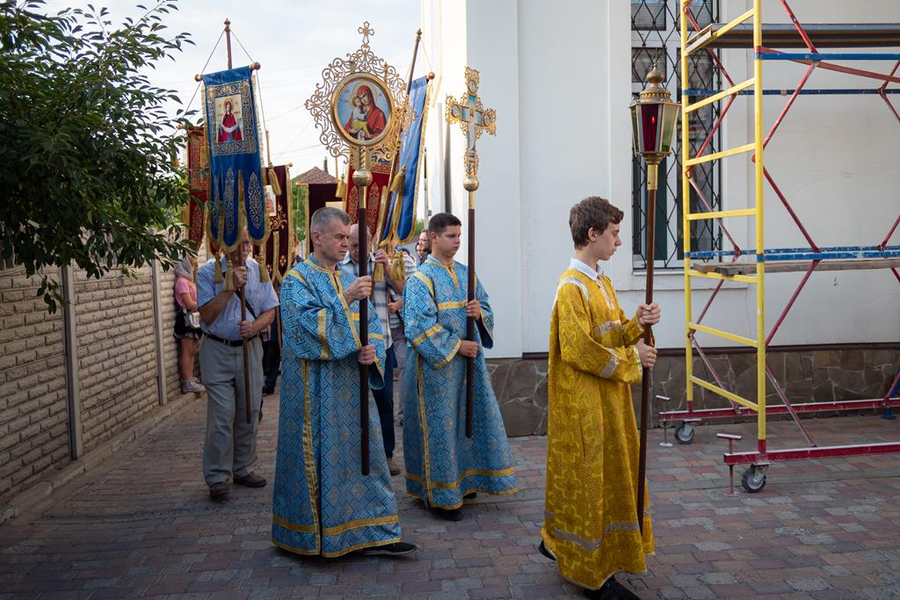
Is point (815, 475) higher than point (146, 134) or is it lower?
lower

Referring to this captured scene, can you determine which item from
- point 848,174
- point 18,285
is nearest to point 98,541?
point 18,285

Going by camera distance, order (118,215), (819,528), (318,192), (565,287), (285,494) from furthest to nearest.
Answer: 1. (318,192)
2. (819,528)
3. (285,494)
4. (118,215)
5. (565,287)

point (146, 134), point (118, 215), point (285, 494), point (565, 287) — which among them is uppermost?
point (146, 134)

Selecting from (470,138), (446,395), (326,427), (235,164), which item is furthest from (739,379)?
(235,164)

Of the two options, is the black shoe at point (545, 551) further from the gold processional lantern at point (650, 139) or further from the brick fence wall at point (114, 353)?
the brick fence wall at point (114, 353)

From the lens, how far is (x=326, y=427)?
14.6 feet

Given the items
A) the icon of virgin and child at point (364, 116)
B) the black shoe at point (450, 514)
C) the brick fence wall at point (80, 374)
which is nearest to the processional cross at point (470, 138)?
the black shoe at point (450, 514)

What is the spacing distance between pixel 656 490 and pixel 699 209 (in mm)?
3220

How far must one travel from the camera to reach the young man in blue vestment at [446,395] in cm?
524

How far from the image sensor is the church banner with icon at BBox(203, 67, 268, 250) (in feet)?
19.1

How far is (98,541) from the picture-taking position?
5.01 metres

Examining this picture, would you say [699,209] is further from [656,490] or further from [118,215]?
[118,215]

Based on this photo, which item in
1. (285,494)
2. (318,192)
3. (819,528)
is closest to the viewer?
(285,494)

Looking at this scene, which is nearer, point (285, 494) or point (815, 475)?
point (285, 494)
